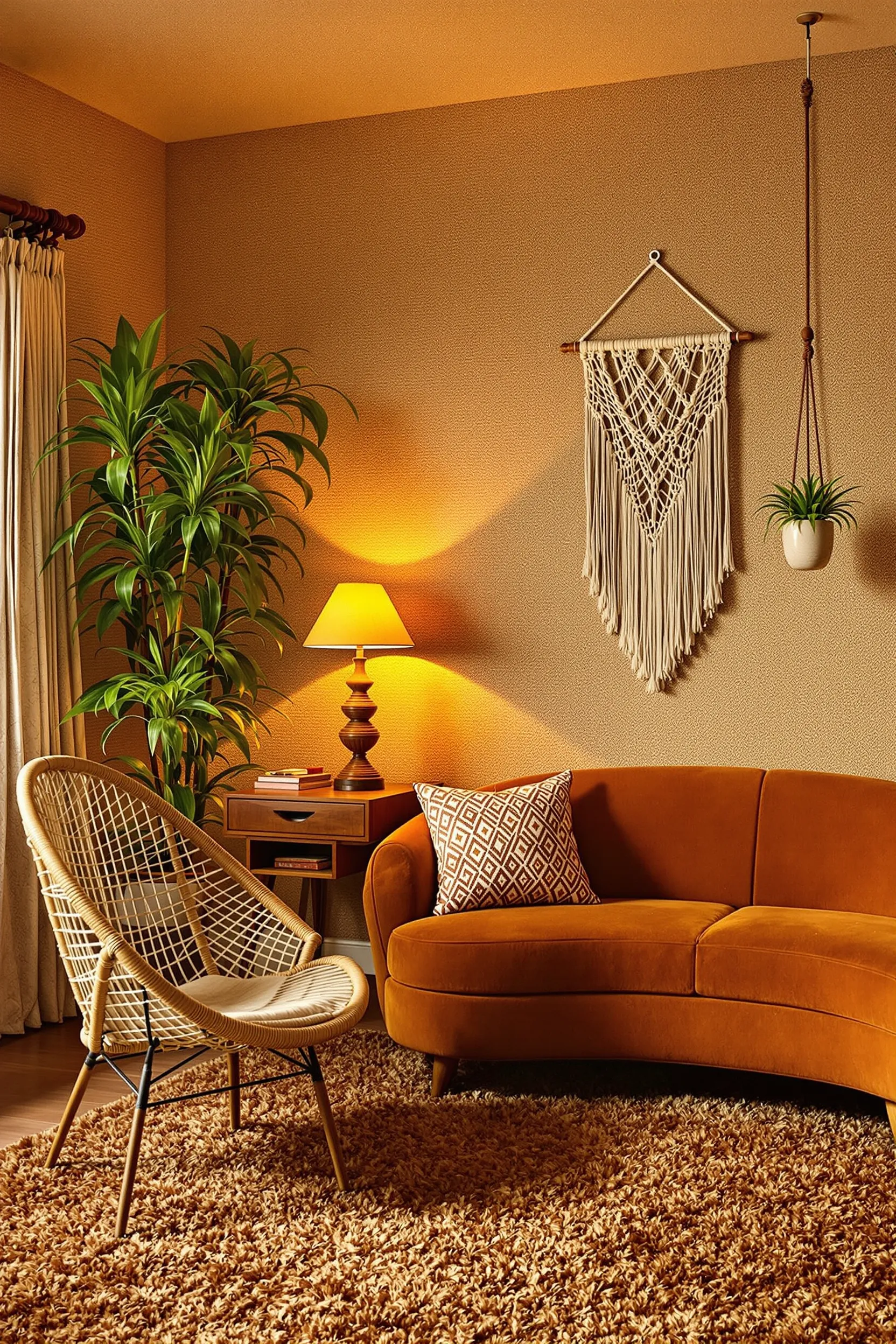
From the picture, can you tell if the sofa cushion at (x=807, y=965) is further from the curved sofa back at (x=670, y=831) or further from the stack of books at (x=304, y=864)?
the stack of books at (x=304, y=864)

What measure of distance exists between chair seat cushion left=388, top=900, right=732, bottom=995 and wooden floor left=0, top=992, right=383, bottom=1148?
785 millimetres

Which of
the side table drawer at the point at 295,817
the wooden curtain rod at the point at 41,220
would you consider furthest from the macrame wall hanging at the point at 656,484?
the wooden curtain rod at the point at 41,220

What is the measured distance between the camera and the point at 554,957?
3301mm

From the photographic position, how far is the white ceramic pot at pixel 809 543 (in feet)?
12.7

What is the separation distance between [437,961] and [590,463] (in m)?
1.77

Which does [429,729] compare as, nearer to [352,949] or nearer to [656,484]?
[352,949]

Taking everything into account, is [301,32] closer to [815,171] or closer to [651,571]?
[815,171]

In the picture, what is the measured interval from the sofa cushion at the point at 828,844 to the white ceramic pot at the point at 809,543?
0.61 metres

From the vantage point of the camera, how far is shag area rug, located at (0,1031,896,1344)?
2.26m

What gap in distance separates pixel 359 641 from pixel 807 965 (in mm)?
1673

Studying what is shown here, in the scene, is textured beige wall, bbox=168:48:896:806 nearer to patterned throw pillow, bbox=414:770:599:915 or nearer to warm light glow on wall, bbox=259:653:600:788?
warm light glow on wall, bbox=259:653:600:788

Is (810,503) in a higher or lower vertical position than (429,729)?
higher

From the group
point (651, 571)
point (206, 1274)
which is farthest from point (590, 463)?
point (206, 1274)

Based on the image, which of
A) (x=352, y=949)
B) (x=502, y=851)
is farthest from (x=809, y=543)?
(x=352, y=949)
